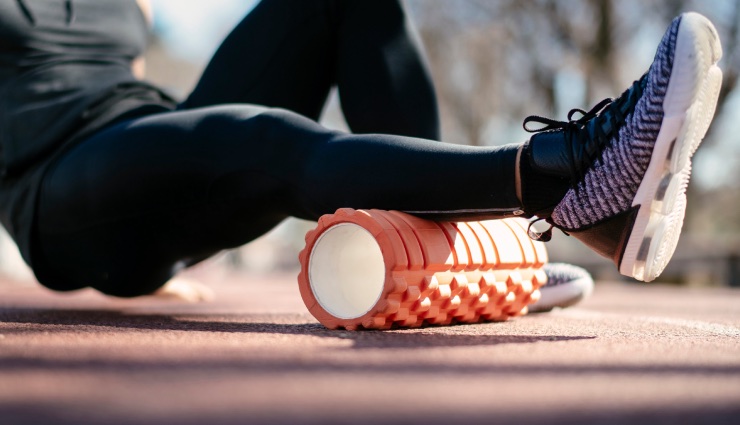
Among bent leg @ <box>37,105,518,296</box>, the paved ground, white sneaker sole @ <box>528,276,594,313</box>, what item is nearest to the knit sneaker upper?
bent leg @ <box>37,105,518,296</box>

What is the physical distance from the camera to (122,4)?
2064mm

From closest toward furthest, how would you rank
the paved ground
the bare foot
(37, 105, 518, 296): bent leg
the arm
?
the paved ground → (37, 105, 518, 296): bent leg → the arm → the bare foot

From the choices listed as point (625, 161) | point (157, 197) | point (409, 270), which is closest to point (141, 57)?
point (157, 197)

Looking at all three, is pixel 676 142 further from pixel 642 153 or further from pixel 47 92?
pixel 47 92

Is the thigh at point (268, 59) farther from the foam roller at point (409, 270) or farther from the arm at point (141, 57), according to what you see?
the foam roller at point (409, 270)

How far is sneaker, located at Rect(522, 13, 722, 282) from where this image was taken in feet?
3.63

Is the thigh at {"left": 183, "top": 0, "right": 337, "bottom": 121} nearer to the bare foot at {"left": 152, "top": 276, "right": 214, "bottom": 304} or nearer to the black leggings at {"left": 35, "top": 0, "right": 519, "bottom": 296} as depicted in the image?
the black leggings at {"left": 35, "top": 0, "right": 519, "bottom": 296}

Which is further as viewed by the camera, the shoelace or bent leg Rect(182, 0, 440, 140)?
bent leg Rect(182, 0, 440, 140)

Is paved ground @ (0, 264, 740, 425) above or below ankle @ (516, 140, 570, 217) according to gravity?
below

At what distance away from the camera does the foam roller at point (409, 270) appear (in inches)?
49.8

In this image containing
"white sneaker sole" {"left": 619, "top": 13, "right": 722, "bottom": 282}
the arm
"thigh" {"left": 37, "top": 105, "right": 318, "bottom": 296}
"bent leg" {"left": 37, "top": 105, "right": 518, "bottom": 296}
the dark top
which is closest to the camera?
"white sneaker sole" {"left": 619, "top": 13, "right": 722, "bottom": 282}

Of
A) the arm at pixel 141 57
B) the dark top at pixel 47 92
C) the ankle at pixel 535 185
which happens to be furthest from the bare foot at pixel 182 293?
the ankle at pixel 535 185

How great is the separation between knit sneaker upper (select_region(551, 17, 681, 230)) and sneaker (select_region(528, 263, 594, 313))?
2.39ft

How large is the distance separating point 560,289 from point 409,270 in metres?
0.76
